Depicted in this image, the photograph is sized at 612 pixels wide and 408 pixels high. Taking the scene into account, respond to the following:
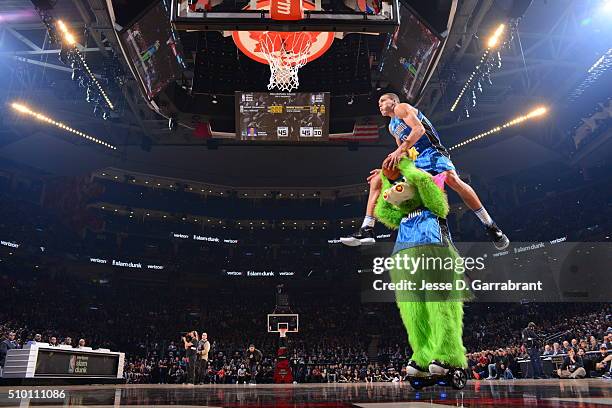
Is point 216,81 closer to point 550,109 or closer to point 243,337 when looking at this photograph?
point 550,109

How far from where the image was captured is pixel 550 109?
1400 cm

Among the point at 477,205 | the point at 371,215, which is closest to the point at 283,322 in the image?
the point at 371,215

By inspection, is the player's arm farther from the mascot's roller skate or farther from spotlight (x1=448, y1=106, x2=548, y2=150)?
spotlight (x1=448, y1=106, x2=548, y2=150)

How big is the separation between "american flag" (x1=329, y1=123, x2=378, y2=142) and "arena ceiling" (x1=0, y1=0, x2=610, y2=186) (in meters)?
1.99

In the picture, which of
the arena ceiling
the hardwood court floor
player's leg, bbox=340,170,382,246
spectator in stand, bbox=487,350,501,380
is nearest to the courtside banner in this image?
spectator in stand, bbox=487,350,501,380

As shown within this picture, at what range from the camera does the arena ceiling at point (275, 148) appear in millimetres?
10289

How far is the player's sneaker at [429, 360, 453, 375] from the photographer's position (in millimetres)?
2523

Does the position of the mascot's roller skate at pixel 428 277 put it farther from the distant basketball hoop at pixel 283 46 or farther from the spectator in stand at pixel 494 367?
the spectator in stand at pixel 494 367

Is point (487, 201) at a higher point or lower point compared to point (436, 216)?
higher

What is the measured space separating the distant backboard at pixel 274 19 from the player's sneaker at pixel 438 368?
4.25 m

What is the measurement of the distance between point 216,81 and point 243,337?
16.3 metres

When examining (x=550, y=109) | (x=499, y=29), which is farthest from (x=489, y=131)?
(x=499, y=29)

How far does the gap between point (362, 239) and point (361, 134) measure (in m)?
8.53

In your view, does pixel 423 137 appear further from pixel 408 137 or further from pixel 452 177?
pixel 452 177
